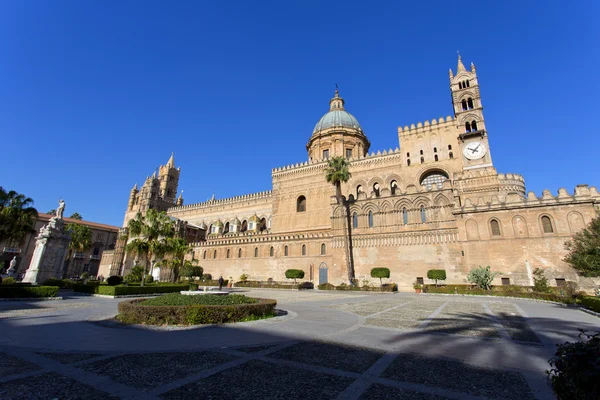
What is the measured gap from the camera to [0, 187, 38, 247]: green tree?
21922 millimetres

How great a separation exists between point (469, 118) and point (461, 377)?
42.6m

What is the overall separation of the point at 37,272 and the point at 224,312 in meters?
20.2

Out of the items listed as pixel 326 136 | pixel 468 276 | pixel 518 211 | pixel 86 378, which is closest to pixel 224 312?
pixel 86 378

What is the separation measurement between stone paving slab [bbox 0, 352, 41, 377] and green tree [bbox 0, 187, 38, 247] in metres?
22.9

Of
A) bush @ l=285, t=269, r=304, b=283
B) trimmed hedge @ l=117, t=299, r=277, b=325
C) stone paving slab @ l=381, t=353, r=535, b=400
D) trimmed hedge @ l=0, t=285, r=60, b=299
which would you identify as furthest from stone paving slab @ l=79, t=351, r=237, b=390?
bush @ l=285, t=269, r=304, b=283

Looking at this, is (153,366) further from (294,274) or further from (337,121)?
(337,121)

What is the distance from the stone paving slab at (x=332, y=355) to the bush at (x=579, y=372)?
307 cm

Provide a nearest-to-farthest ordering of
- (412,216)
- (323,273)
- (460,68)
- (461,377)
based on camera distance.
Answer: (461,377)
(412,216)
(323,273)
(460,68)

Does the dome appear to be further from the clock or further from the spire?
the clock

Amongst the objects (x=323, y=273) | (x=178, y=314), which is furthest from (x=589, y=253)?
(x=323, y=273)

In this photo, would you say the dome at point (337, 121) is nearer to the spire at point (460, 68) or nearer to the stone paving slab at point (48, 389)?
the spire at point (460, 68)

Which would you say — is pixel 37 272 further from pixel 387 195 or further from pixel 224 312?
pixel 387 195

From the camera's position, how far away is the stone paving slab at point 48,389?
4.03m

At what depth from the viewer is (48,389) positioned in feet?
14.1
